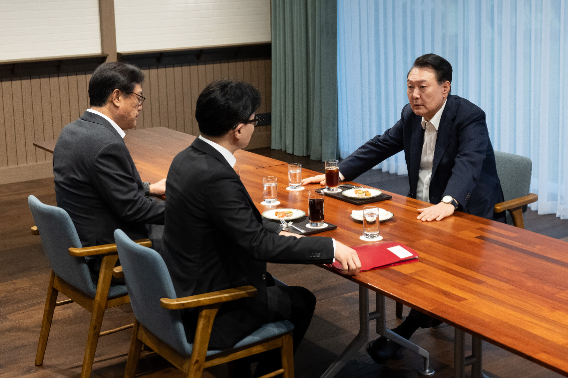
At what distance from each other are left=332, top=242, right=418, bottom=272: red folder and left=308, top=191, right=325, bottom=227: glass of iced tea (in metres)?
0.29

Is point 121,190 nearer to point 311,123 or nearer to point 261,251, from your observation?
point 261,251

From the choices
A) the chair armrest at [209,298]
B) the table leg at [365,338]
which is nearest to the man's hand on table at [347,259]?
the chair armrest at [209,298]

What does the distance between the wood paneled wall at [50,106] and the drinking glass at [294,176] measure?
427 cm

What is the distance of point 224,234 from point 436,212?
3.23 feet

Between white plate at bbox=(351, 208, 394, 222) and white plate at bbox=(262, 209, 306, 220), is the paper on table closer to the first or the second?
white plate at bbox=(351, 208, 394, 222)

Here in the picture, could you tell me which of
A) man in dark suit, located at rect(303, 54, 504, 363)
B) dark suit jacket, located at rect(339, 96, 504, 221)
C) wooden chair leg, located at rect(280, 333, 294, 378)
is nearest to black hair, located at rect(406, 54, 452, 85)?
man in dark suit, located at rect(303, 54, 504, 363)

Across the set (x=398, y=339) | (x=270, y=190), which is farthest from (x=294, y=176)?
(x=398, y=339)

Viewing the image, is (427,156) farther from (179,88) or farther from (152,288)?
(179,88)

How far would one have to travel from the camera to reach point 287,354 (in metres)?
2.59

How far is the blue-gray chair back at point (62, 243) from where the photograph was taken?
2852 mm

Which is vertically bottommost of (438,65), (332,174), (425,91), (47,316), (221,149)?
(47,316)

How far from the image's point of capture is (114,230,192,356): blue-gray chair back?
2.31 m

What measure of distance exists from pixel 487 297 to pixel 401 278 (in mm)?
293

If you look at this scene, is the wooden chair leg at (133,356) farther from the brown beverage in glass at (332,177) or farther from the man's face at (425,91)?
the man's face at (425,91)
